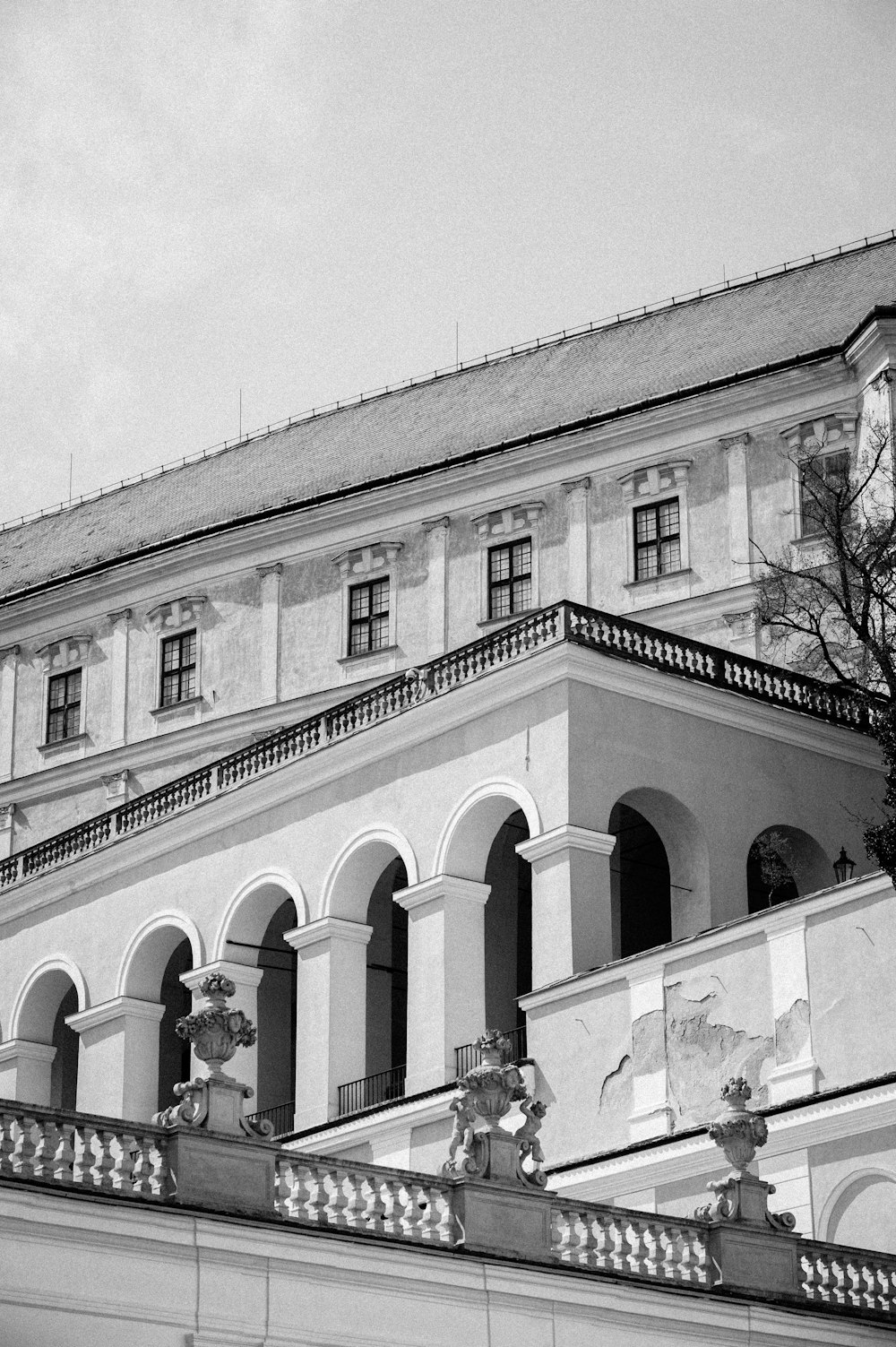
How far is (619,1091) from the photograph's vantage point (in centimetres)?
3094

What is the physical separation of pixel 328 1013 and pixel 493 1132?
44.4 feet

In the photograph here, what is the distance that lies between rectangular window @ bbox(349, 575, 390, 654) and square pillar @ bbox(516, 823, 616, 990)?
16122 mm

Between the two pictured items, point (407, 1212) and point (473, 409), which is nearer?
point (407, 1212)

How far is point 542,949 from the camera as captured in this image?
33.1 m

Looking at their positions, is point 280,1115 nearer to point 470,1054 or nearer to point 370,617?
point 470,1054

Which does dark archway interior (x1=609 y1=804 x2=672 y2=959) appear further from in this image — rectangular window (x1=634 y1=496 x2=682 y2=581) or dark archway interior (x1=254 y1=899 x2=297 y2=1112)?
rectangular window (x1=634 y1=496 x2=682 y2=581)

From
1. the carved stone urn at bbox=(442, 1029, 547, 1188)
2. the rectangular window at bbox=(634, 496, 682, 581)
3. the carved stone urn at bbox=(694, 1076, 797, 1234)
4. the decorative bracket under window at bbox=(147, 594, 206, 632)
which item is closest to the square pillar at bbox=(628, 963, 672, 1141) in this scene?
the carved stone urn at bbox=(694, 1076, 797, 1234)

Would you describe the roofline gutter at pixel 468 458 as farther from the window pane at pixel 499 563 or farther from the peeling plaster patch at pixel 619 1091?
the peeling plaster patch at pixel 619 1091

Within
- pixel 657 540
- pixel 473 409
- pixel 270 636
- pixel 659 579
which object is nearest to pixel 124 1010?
pixel 659 579

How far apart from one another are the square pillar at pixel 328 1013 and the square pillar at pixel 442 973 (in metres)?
1.34

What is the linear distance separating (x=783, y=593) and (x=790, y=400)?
7.20 metres

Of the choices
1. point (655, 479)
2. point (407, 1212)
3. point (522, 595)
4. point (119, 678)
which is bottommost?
point (407, 1212)

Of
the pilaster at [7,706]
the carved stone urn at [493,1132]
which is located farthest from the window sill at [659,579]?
the carved stone urn at [493,1132]

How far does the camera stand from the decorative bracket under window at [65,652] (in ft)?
177
